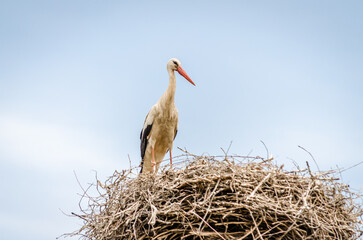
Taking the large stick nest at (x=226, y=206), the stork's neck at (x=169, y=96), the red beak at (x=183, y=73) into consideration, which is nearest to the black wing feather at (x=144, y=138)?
the stork's neck at (x=169, y=96)

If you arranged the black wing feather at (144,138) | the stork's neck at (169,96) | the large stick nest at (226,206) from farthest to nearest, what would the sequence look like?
the black wing feather at (144,138) → the stork's neck at (169,96) → the large stick nest at (226,206)

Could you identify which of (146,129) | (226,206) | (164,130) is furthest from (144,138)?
(226,206)

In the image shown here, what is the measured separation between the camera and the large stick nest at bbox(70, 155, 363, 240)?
152 inches

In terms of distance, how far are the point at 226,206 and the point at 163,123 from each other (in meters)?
2.98

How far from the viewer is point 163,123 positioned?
6.82 m

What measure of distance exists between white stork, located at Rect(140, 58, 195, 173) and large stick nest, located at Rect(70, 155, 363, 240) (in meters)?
2.31

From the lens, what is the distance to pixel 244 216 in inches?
155

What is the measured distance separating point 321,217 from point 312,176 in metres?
0.38

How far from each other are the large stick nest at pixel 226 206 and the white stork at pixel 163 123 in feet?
7.57

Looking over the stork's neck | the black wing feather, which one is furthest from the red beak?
the black wing feather

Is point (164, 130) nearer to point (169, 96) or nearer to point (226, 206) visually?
point (169, 96)

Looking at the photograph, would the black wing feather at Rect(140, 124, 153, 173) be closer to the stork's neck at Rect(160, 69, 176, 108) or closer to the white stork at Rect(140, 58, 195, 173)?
the white stork at Rect(140, 58, 195, 173)

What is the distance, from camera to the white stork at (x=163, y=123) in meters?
6.82

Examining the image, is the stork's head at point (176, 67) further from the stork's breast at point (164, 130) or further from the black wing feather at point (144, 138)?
the black wing feather at point (144, 138)
